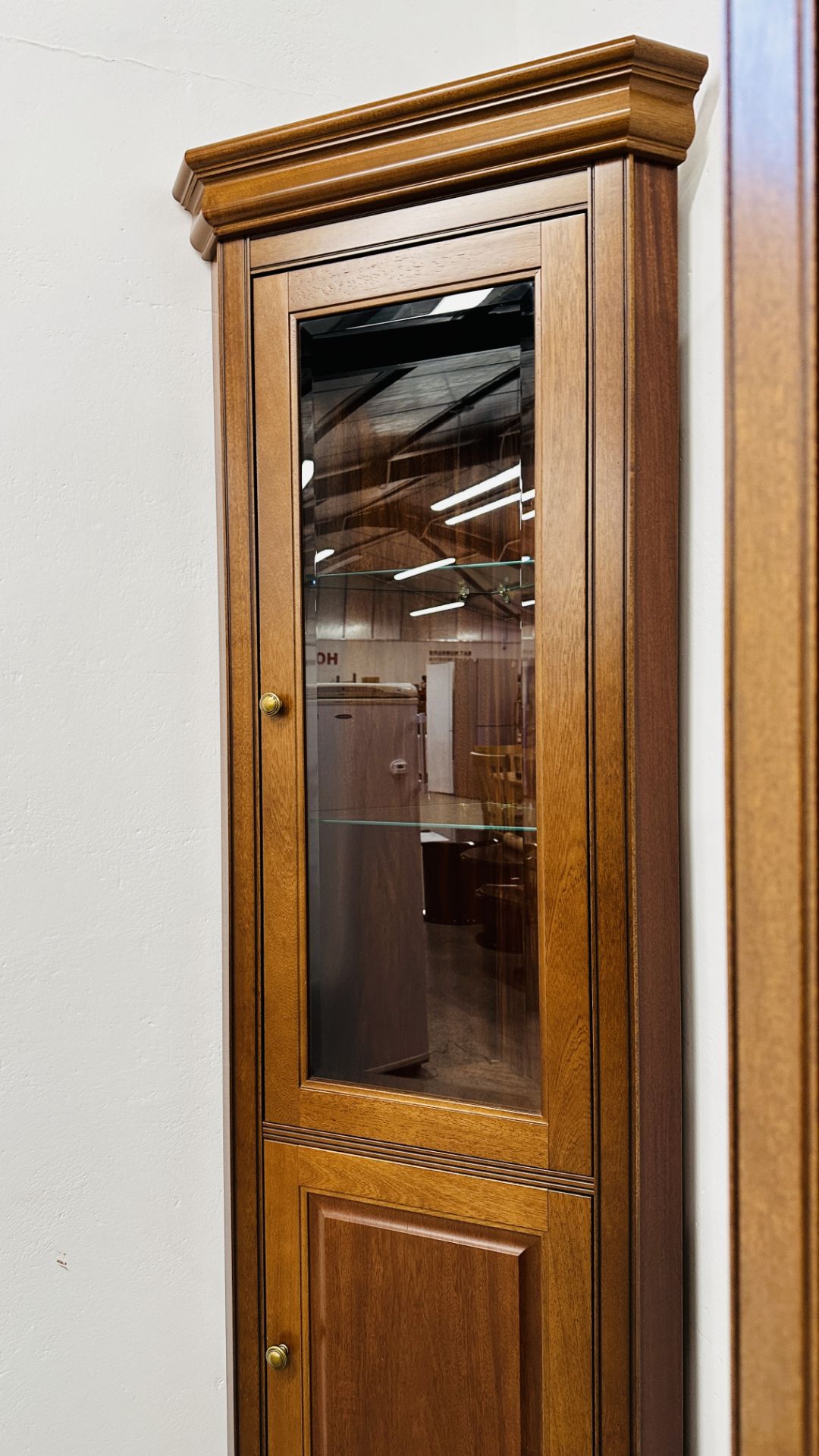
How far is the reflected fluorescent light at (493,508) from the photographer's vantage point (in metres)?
0.84

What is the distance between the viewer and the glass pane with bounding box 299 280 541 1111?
2.84ft

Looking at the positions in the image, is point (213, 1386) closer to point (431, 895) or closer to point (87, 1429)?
point (87, 1429)

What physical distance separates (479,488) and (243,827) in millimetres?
422

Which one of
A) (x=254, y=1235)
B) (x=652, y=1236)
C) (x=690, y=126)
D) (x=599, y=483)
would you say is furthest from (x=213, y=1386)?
(x=690, y=126)

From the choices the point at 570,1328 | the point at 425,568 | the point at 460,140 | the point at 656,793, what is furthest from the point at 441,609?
the point at 570,1328

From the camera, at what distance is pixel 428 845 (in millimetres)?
Answer: 925

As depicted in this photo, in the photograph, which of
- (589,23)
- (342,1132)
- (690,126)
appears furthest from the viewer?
(589,23)

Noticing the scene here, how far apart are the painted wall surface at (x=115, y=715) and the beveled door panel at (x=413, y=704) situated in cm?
23

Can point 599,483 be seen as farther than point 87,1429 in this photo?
No

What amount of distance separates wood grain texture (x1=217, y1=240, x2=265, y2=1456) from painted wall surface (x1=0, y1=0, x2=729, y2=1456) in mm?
182

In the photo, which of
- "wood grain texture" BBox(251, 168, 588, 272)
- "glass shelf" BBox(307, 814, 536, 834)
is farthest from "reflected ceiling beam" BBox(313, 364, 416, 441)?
"glass shelf" BBox(307, 814, 536, 834)

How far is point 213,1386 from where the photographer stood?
1.10 meters

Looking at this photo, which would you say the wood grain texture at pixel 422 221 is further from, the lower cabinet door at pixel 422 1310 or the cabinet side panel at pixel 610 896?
the lower cabinet door at pixel 422 1310

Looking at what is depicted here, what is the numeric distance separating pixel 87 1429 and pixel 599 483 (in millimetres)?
1209
